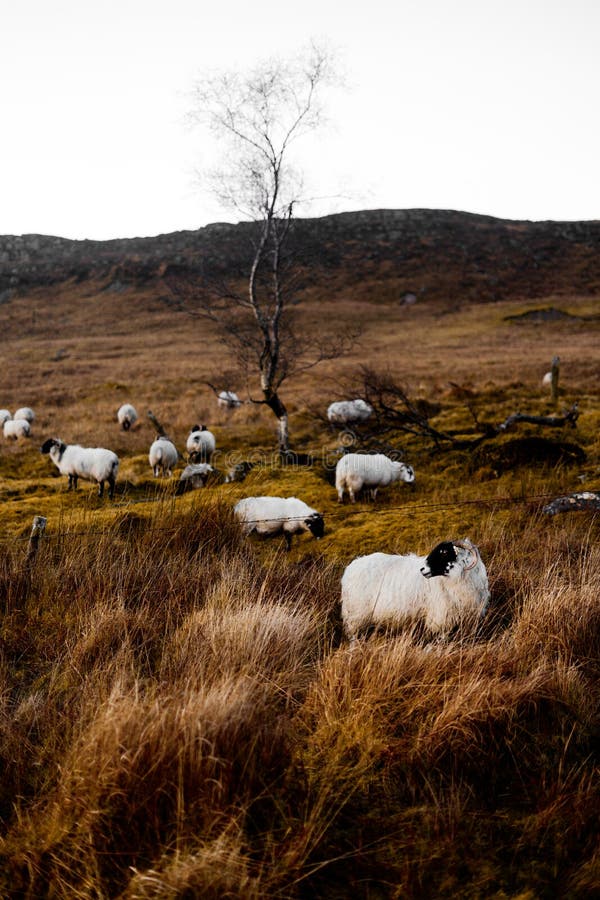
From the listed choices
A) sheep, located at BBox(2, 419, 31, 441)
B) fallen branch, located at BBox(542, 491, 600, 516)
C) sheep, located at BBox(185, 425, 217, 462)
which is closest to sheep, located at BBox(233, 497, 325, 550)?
fallen branch, located at BBox(542, 491, 600, 516)

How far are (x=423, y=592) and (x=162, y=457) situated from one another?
929 centimetres

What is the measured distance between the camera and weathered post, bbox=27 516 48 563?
5.23 meters

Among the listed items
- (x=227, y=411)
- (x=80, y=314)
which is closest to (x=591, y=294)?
(x=227, y=411)

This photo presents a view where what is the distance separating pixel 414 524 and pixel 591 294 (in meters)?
68.9

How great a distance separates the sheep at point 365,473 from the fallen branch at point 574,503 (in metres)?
2.95

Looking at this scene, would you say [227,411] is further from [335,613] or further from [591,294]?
[591,294]

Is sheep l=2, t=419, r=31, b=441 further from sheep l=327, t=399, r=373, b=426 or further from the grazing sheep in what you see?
sheep l=327, t=399, r=373, b=426

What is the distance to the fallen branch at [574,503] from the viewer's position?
678 cm

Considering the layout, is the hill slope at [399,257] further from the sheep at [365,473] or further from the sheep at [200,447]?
the sheep at [365,473]

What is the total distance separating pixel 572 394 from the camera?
1883cm

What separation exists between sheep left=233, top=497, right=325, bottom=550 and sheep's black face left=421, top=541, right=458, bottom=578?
136 inches

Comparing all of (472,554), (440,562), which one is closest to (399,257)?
(472,554)

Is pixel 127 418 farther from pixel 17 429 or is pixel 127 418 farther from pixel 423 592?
pixel 423 592

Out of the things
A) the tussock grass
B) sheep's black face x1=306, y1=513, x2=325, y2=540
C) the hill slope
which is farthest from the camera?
the hill slope
